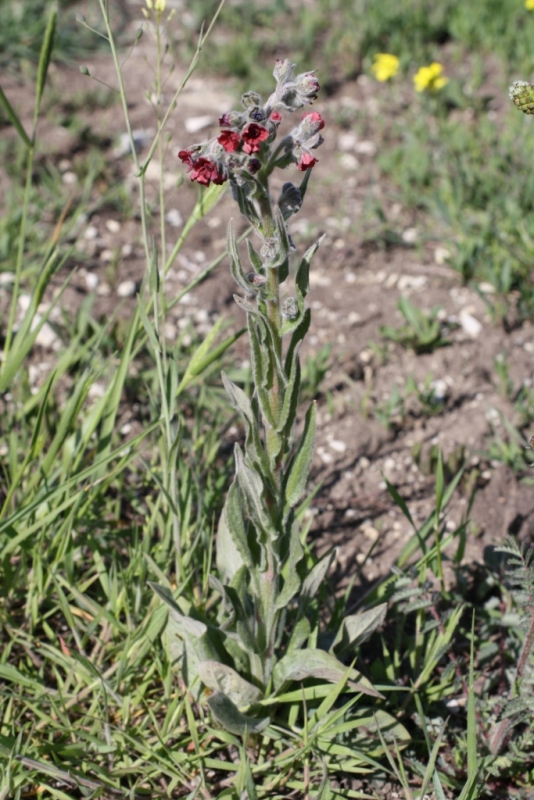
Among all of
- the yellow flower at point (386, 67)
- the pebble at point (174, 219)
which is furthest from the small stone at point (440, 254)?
the pebble at point (174, 219)

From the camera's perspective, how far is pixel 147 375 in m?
3.24

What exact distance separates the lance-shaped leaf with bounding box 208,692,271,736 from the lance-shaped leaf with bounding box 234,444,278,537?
427mm

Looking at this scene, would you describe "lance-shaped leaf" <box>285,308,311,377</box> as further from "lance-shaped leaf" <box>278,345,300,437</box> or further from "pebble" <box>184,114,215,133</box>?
"pebble" <box>184,114,215,133</box>

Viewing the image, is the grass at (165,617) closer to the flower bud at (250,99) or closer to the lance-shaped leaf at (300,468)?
the lance-shaped leaf at (300,468)

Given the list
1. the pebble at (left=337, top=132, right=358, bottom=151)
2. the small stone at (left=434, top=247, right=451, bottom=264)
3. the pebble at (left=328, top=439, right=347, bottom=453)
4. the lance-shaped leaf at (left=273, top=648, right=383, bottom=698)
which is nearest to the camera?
the lance-shaped leaf at (left=273, top=648, right=383, bottom=698)

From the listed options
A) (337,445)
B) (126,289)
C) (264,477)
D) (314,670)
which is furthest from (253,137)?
(126,289)

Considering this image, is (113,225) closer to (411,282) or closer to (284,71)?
(411,282)

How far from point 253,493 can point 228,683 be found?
1.85 ft

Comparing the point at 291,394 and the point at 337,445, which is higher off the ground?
the point at 291,394

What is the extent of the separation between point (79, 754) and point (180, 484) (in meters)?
0.84

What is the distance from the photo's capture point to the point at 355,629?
2.08 metres

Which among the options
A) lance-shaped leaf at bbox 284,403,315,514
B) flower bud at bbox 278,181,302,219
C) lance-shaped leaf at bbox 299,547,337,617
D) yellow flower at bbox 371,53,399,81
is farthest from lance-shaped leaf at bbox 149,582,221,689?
yellow flower at bbox 371,53,399,81

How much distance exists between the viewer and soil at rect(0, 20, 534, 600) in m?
2.94

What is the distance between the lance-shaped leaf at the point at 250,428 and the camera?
5.65ft
